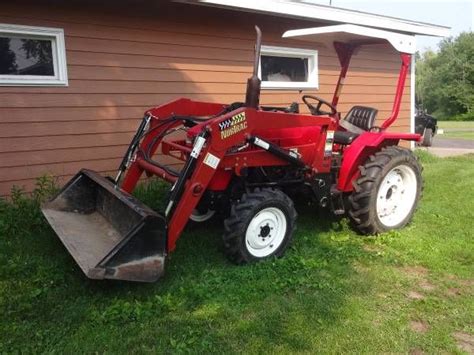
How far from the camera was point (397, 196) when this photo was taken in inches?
201

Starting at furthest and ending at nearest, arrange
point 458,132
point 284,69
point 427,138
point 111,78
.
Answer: point 458,132, point 427,138, point 284,69, point 111,78

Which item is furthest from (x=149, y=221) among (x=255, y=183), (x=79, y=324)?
(x=255, y=183)

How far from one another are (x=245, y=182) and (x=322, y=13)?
4.32 meters

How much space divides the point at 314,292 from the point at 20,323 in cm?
208

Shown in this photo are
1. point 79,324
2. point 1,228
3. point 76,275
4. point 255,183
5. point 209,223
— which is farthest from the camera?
point 209,223

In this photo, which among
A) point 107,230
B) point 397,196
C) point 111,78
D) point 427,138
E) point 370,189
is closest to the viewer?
point 107,230

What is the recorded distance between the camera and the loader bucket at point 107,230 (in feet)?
10.5

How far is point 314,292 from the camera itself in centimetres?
358

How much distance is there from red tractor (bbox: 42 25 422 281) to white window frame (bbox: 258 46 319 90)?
2263 millimetres

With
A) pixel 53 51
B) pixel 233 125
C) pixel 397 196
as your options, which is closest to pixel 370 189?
pixel 397 196

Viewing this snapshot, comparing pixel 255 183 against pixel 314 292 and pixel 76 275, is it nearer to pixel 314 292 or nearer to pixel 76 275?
pixel 314 292

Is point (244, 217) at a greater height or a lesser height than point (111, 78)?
lesser

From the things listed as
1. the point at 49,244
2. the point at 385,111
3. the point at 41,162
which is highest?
the point at 385,111

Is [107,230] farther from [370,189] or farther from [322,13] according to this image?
[322,13]
